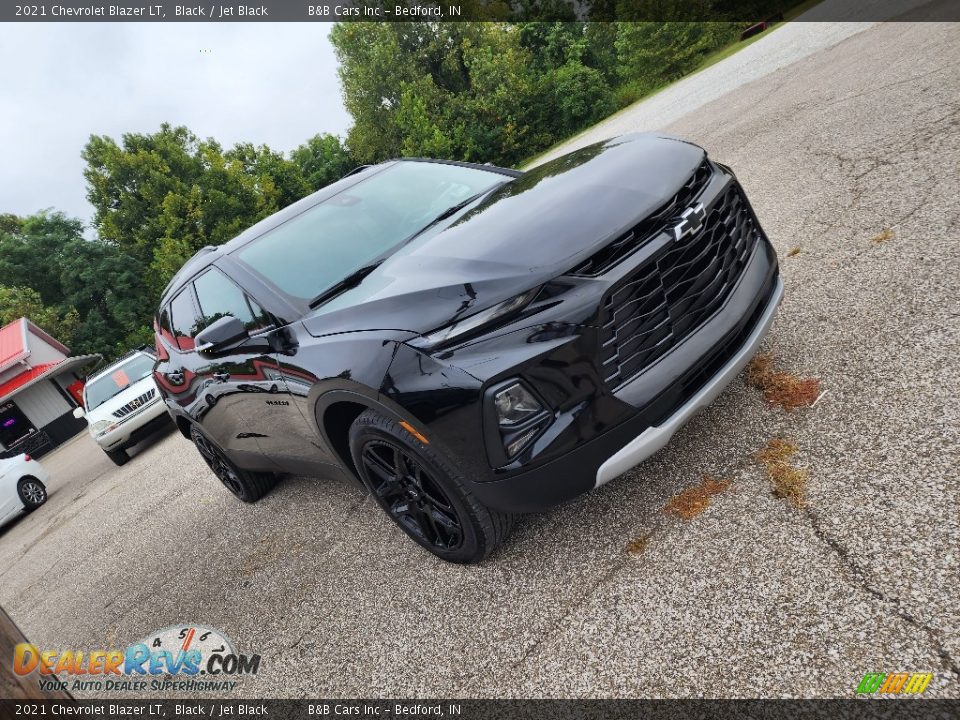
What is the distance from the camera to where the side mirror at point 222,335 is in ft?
9.00

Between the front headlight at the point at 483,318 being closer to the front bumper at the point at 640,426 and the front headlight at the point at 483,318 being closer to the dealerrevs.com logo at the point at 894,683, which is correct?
the front bumper at the point at 640,426

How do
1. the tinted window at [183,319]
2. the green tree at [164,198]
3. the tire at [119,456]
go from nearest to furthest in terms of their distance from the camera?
1. the tinted window at [183,319]
2. the tire at [119,456]
3. the green tree at [164,198]

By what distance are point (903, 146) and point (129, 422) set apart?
10.3 m

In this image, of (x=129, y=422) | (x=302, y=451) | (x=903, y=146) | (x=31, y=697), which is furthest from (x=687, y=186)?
(x=129, y=422)

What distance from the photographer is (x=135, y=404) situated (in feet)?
30.4

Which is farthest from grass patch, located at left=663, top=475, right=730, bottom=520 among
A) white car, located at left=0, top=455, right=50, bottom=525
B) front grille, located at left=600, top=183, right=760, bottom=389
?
white car, located at left=0, top=455, right=50, bottom=525

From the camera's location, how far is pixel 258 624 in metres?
3.09

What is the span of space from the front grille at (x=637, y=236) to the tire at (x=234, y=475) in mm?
3216

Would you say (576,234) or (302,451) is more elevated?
(576,234)

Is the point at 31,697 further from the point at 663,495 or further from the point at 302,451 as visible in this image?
the point at 663,495

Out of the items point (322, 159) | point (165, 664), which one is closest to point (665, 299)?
point (165, 664)

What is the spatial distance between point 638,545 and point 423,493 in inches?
36.4

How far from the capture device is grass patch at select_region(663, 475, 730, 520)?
240 centimetres

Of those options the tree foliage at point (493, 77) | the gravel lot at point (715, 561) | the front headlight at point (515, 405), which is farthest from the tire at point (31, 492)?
the tree foliage at point (493, 77)
